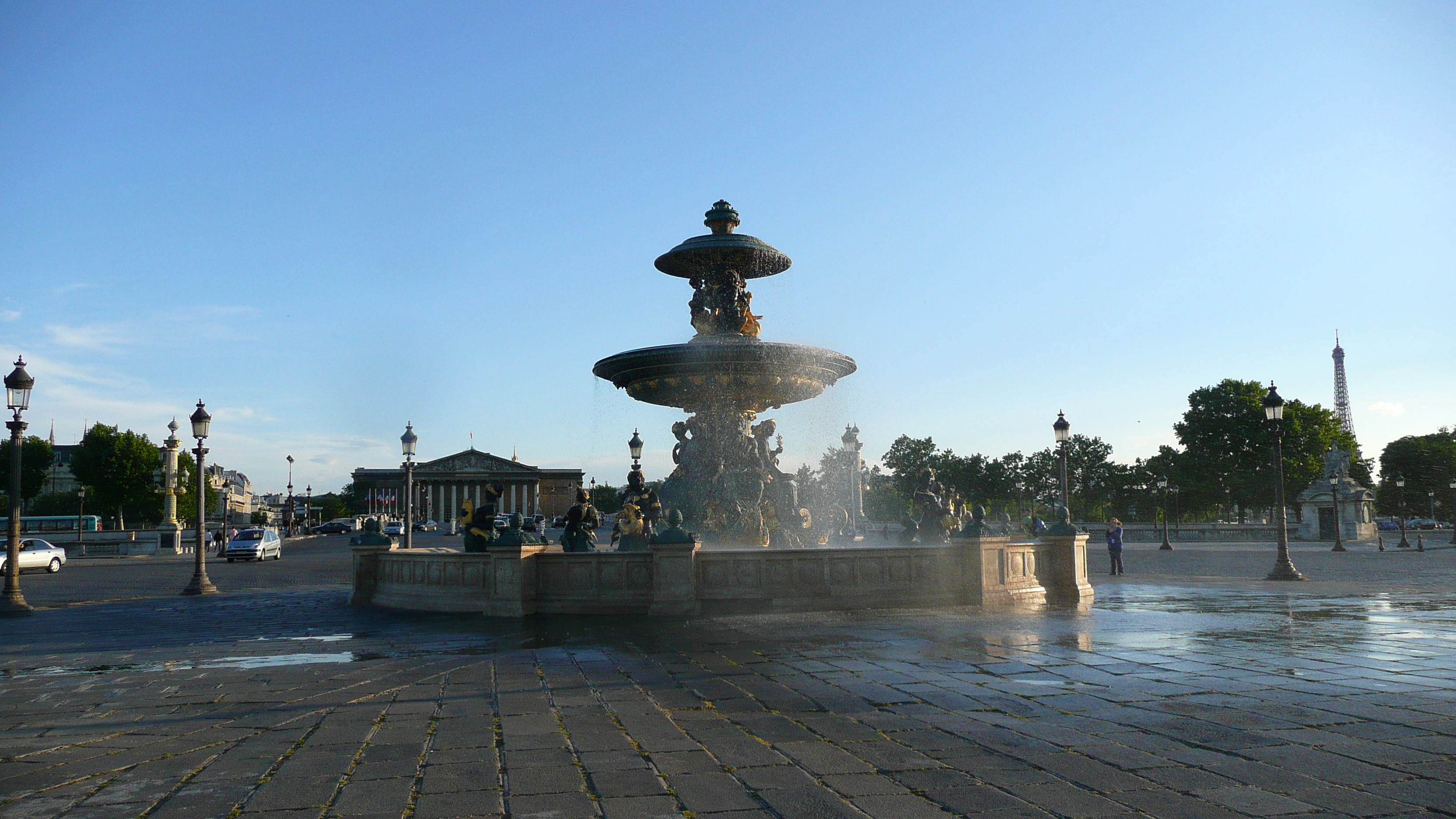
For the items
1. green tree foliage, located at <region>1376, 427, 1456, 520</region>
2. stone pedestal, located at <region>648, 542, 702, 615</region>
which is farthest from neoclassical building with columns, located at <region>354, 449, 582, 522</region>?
stone pedestal, located at <region>648, 542, 702, 615</region>

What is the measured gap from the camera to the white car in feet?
97.6

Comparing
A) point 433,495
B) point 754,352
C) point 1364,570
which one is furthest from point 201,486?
point 433,495

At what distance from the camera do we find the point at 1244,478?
66812 mm

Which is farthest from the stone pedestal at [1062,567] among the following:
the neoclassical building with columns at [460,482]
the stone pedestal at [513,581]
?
the neoclassical building with columns at [460,482]

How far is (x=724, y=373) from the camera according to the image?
18.7m

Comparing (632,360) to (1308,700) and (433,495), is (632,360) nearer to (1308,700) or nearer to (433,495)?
(1308,700)

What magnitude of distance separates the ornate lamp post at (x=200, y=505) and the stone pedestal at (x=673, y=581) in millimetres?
11259

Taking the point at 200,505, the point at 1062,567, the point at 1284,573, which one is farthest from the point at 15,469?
the point at 1284,573

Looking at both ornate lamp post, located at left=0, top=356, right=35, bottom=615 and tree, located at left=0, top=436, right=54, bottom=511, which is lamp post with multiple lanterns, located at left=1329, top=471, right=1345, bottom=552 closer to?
ornate lamp post, located at left=0, top=356, right=35, bottom=615

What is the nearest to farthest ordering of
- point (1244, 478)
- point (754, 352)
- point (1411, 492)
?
1. point (754, 352)
2. point (1244, 478)
3. point (1411, 492)

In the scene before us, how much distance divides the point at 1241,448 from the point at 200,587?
68436mm

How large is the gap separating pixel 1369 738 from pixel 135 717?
7.82 m

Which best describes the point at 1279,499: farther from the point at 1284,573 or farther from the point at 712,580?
the point at 712,580

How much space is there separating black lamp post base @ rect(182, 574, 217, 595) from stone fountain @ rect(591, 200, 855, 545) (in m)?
9.33
